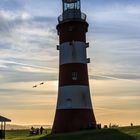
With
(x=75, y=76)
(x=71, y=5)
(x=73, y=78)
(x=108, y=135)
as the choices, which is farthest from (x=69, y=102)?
(x=71, y=5)

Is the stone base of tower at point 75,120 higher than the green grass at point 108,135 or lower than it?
higher

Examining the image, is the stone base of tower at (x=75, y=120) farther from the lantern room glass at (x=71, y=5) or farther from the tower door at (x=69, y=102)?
the lantern room glass at (x=71, y=5)

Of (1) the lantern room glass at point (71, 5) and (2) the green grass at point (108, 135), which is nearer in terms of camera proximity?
(2) the green grass at point (108, 135)

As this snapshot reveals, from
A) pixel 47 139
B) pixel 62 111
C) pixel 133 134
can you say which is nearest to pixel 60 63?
pixel 62 111

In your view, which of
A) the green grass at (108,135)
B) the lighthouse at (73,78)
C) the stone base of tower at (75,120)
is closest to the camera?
the green grass at (108,135)

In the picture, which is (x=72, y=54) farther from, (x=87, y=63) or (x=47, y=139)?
(x=47, y=139)

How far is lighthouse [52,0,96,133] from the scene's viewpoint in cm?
4897

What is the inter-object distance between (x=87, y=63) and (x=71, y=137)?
11142 mm

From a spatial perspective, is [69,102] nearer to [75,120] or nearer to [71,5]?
[75,120]

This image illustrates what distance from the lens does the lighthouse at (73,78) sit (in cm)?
4897

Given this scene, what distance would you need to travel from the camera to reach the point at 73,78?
162ft

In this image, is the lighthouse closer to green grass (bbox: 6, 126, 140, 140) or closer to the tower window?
the tower window

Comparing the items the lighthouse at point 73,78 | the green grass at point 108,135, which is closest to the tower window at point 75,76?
the lighthouse at point 73,78

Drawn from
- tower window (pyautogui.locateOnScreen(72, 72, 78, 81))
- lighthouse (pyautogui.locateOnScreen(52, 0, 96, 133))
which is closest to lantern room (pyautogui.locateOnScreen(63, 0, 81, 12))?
lighthouse (pyautogui.locateOnScreen(52, 0, 96, 133))
